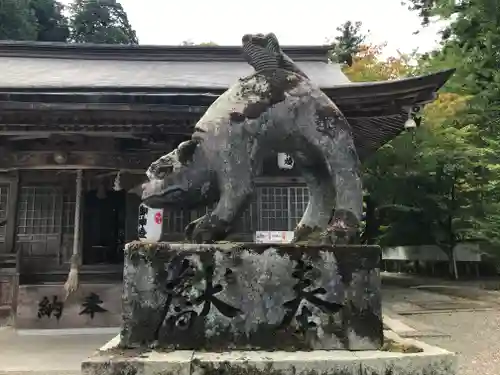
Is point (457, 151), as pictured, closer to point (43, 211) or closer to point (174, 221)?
point (174, 221)

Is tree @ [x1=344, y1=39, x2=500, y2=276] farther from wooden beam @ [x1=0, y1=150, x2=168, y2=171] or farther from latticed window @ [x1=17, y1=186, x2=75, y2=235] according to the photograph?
latticed window @ [x1=17, y1=186, x2=75, y2=235]

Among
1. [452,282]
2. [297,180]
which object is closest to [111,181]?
[297,180]

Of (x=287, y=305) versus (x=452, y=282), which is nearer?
(x=287, y=305)

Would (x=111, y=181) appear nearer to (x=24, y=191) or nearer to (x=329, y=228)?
(x=24, y=191)

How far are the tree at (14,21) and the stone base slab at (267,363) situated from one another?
884 inches

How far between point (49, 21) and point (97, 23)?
9.82 ft

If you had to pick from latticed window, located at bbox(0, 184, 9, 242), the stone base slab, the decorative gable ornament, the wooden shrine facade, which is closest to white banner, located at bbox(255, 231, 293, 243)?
the wooden shrine facade

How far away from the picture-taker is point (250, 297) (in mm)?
2701

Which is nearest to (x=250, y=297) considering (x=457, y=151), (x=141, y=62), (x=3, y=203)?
(x=3, y=203)

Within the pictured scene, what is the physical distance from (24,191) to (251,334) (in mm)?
7578

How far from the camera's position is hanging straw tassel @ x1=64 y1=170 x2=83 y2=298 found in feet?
25.5

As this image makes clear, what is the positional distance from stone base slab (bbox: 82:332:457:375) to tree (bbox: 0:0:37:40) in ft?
73.7

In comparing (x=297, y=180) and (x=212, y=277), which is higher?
(x=297, y=180)

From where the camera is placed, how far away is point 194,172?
9.59 ft
